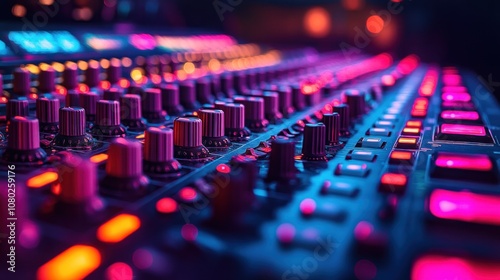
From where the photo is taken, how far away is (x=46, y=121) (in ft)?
3.48

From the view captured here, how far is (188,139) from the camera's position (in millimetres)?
936

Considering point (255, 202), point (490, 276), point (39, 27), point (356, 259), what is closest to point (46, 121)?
point (255, 202)

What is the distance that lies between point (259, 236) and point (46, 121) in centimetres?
59

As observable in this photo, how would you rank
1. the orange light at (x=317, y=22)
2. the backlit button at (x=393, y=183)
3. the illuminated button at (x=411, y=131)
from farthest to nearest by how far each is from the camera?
the orange light at (x=317, y=22), the illuminated button at (x=411, y=131), the backlit button at (x=393, y=183)

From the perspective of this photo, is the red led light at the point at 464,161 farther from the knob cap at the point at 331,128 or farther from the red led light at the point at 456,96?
the red led light at the point at 456,96

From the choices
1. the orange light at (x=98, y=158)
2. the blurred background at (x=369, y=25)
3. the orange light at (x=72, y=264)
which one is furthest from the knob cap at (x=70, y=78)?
the blurred background at (x=369, y=25)

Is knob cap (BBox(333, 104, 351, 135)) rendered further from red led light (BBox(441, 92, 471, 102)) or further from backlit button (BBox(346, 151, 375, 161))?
red led light (BBox(441, 92, 471, 102))

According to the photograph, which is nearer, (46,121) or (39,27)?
(46,121)

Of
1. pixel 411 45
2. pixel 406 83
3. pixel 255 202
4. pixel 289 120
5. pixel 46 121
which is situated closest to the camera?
pixel 255 202

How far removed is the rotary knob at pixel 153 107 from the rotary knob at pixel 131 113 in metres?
0.10

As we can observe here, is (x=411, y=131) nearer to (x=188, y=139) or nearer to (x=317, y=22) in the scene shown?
(x=188, y=139)

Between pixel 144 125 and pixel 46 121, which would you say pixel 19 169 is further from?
pixel 144 125

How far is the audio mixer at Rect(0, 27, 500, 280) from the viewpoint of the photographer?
1.85ft

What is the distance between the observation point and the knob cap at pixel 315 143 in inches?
38.4
